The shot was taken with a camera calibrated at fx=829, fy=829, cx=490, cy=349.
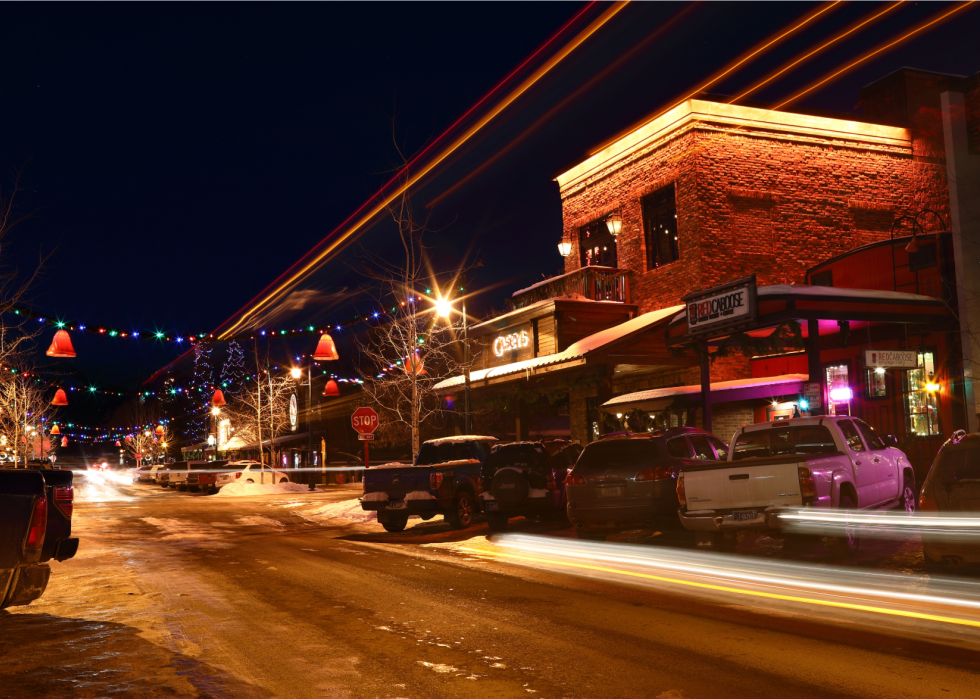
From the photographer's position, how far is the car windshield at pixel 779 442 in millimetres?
12289

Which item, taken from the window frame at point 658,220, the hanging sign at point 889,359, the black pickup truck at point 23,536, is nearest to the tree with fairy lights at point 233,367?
the window frame at point 658,220

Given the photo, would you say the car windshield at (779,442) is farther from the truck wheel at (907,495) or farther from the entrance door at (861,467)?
the truck wheel at (907,495)

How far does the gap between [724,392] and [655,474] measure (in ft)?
30.4

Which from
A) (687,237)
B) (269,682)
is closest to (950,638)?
(269,682)

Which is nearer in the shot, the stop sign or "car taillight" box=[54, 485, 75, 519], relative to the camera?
"car taillight" box=[54, 485, 75, 519]

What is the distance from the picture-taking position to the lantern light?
27.8m

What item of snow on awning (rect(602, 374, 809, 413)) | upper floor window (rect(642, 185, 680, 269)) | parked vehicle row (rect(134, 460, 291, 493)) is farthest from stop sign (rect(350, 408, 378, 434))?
parked vehicle row (rect(134, 460, 291, 493))

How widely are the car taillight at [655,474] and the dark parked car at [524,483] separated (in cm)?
370

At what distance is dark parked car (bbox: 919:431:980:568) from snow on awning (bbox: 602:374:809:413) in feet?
37.0

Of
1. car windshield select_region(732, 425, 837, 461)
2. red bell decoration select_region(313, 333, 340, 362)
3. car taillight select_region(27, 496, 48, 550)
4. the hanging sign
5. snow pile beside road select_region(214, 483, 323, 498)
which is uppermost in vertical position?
red bell decoration select_region(313, 333, 340, 362)

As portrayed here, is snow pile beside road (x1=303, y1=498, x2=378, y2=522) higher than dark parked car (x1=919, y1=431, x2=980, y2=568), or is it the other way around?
dark parked car (x1=919, y1=431, x2=980, y2=568)

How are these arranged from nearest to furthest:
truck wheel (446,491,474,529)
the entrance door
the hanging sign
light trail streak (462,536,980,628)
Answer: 1. light trail streak (462,536,980,628)
2. the entrance door
3. the hanging sign
4. truck wheel (446,491,474,529)

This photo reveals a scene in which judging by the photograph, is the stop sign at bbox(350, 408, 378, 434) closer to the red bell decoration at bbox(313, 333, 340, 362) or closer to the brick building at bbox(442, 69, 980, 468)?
the red bell decoration at bbox(313, 333, 340, 362)

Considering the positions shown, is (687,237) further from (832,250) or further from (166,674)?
(166,674)
